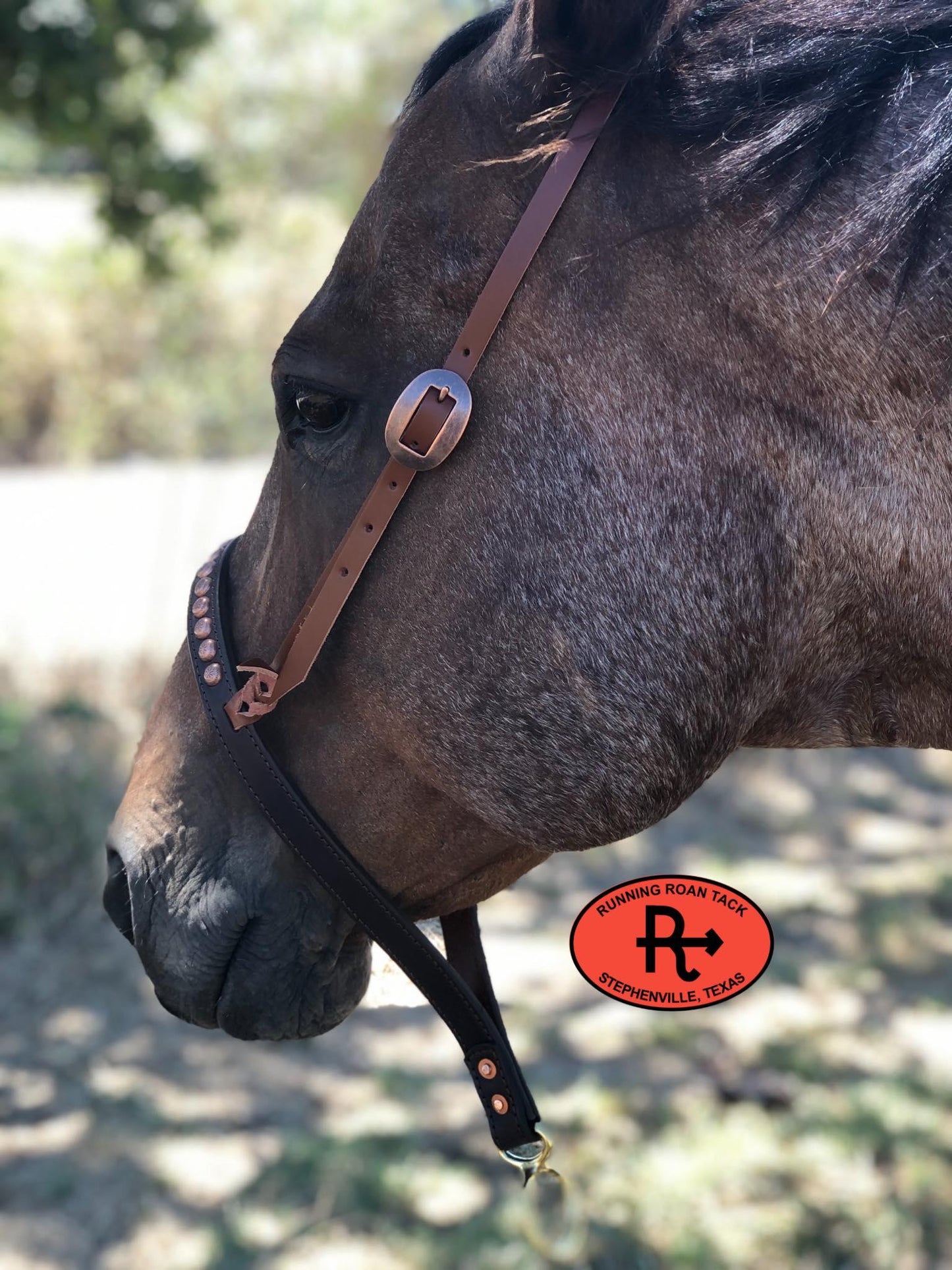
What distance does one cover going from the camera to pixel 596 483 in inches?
52.9

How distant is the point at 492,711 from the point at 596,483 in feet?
0.98

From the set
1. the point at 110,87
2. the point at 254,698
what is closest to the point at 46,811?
the point at 110,87

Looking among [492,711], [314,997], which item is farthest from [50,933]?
[492,711]

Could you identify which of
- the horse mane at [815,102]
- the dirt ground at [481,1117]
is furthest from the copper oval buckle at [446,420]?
the dirt ground at [481,1117]

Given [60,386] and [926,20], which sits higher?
[926,20]

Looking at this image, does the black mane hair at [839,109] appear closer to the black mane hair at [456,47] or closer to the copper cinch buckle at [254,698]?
the black mane hair at [456,47]

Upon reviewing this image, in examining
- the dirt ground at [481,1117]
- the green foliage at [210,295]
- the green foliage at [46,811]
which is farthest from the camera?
the green foliage at [210,295]

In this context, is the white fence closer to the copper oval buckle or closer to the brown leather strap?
the brown leather strap

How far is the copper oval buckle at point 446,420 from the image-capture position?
1.37m

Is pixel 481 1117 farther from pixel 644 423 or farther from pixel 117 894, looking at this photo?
pixel 644 423

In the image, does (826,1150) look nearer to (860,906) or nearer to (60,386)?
(860,906)

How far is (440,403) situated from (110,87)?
12.7 feet

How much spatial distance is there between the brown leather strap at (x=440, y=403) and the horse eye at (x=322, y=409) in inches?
4.5

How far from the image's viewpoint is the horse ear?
50.2 inches
